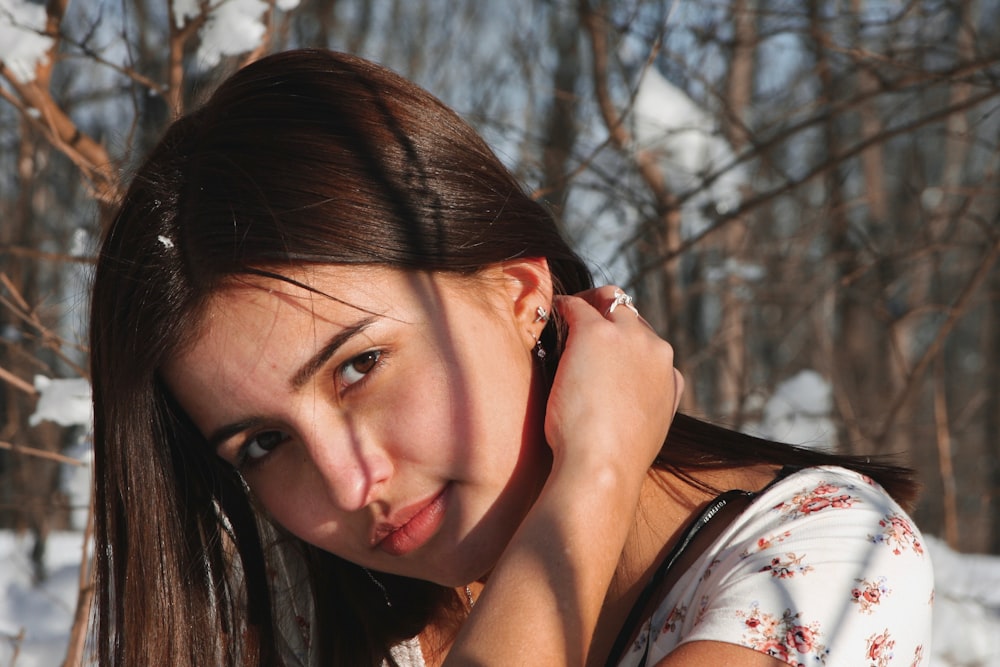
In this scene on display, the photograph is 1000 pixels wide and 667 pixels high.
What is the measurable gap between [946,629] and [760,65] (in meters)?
2.95

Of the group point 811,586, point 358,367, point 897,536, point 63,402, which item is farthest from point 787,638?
point 63,402

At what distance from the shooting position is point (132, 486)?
1.54 meters

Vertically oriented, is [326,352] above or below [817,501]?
above

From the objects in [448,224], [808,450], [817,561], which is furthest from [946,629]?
[448,224]

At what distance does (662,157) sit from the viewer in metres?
3.40

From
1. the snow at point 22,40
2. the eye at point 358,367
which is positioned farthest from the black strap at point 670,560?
the snow at point 22,40

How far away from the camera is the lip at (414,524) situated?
134cm

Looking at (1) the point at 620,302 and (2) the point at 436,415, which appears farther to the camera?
(1) the point at 620,302

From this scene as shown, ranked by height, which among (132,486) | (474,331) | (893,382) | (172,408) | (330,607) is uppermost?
(474,331)

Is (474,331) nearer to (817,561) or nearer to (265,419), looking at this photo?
(265,419)

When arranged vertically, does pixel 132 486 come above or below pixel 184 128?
below

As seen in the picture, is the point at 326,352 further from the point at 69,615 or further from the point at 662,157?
the point at 69,615

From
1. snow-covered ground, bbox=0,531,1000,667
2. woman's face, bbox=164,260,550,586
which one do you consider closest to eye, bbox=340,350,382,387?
woman's face, bbox=164,260,550,586

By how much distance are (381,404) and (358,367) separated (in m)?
0.06
